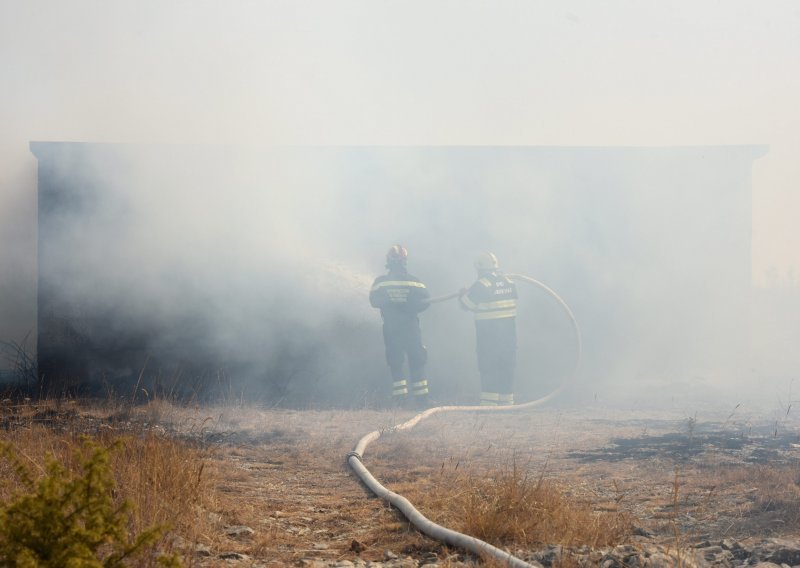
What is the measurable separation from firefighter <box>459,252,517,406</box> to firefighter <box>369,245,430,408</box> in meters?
0.71

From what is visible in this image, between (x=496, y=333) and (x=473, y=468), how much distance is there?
181 inches

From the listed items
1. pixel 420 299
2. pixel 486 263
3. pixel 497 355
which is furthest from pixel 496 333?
pixel 420 299

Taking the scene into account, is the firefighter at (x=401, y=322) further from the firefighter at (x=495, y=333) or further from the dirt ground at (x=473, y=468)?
the dirt ground at (x=473, y=468)

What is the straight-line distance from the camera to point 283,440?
7270 millimetres

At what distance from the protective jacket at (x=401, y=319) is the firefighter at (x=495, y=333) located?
0.71 metres

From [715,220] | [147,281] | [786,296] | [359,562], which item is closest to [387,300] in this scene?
[147,281]

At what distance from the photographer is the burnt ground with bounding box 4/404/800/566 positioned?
4.03m

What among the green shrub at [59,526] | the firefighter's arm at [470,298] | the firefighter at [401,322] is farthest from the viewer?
the firefighter's arm at [470,298]

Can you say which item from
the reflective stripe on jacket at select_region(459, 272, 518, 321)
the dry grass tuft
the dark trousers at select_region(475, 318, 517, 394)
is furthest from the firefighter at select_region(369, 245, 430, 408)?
the dry grass tuft

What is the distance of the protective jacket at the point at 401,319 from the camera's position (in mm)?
9875

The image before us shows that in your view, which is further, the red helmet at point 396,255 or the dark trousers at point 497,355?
A: the red helmet at point 396,255

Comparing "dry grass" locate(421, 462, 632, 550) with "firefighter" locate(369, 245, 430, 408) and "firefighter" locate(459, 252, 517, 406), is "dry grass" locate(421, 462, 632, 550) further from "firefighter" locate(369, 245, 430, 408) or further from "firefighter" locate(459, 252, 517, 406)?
"firefighter" locate(459, 252, 517, 406)

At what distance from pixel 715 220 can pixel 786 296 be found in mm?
Result: 18488

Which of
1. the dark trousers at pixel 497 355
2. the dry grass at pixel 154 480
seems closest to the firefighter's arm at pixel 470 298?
the dark trousers at pixel 497 355
